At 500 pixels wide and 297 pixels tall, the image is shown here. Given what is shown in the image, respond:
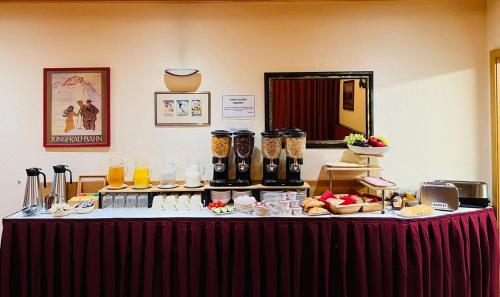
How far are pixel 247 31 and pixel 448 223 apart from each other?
6.73 ft

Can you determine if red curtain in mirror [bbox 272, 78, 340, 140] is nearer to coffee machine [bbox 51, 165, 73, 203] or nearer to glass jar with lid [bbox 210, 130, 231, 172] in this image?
glass jar with lid [bbox 210, 130, 231, 172]

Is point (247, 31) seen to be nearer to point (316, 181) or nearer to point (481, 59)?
point (316, 181)

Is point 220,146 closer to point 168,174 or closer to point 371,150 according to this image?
point 168,174

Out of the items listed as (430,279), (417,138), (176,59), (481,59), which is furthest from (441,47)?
(176,59)

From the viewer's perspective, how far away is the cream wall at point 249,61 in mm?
2791

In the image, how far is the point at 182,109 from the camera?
9.20ft

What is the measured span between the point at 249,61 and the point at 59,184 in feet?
5.74

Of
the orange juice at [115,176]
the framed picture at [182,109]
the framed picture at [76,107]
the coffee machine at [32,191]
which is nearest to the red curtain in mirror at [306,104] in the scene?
the framed picture at [182,109]

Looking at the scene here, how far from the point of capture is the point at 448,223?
229cm

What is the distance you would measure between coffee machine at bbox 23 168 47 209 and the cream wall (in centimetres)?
32

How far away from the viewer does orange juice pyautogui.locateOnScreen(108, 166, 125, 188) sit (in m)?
2.59

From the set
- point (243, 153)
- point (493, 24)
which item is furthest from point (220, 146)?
point (493, 24)

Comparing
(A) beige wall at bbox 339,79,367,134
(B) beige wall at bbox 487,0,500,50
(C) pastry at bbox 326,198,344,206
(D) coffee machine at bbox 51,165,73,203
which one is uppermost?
(B) beige wall at bbox 487,0,500,50

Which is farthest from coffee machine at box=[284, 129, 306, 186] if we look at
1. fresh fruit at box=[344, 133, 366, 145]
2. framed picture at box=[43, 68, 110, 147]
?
framed picture at box=[43, 68, 110, 147]
